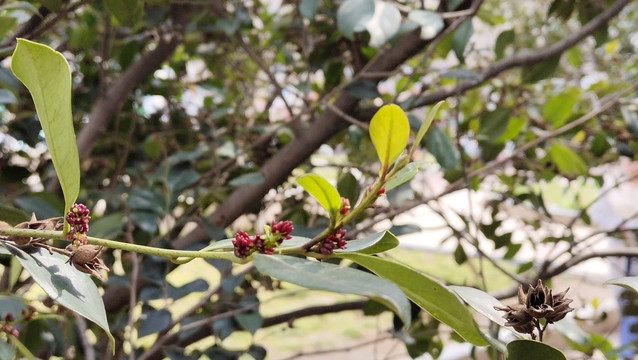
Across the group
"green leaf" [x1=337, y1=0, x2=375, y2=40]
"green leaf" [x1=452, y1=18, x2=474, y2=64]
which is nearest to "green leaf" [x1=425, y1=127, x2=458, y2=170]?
"green leaf" [x1=452, y1=18, x2=474, y2=64]

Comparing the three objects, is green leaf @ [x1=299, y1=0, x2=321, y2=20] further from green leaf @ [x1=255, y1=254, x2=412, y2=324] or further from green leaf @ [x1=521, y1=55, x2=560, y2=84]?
green leaf @ [x1=255, y1=254, x2=412, y2=324]

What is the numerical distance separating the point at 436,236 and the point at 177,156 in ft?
13.1

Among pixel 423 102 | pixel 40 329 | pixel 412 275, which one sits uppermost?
pixel 423 102

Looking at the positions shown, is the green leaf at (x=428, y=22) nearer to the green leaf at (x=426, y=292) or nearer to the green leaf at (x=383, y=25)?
the green leaf at (x=383, y=25)

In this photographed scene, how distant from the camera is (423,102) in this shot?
2.68 ft

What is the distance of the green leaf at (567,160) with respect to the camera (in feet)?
2.77

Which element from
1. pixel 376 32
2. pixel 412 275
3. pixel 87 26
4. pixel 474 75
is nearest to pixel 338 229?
pixel 412 275

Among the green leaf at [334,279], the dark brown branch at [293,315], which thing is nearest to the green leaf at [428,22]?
the dark brown branch at [293,315]

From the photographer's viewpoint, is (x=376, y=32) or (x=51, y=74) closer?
(x=51, y=74)

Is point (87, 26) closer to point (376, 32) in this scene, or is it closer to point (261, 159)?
point (261, 159)

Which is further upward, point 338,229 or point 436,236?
point 338,229

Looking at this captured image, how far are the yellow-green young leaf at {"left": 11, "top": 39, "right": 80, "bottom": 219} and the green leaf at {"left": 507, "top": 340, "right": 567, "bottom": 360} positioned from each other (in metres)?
0.21

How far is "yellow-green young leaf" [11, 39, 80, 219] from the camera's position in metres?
0.26

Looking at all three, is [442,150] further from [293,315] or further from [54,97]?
[54,97]
